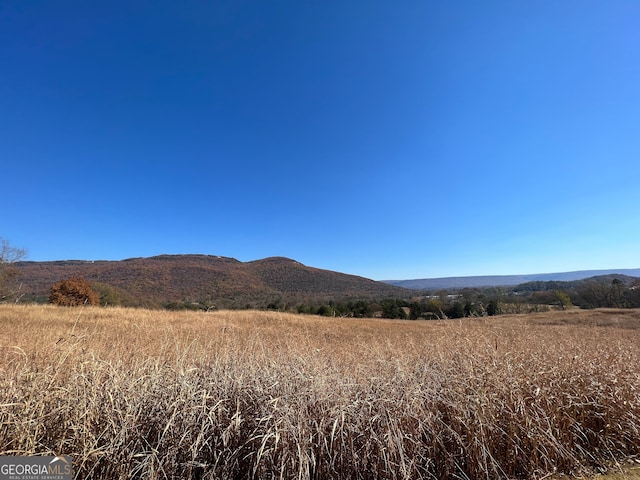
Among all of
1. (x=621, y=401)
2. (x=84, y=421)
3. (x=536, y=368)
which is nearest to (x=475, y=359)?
(x=536, y=368)

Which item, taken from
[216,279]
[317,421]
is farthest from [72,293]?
[216,279]

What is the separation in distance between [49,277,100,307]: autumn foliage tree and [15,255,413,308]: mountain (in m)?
27.1

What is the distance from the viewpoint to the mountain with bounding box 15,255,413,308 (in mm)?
57219

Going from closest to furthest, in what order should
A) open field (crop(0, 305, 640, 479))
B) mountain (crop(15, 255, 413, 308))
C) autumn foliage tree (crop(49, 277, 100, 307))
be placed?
open field (crop(0, 305, 640, 479)) → autumn foliage tree (crop(49, 277, 100, 307)) → mountain (crop(15, 255, 413, 308))

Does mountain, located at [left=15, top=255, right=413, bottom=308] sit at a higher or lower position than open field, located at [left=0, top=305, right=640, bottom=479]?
higher

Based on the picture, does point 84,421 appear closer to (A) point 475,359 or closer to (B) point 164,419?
(B) point 164,419

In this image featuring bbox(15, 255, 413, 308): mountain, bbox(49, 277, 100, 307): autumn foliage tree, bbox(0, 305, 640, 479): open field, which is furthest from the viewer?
bbox(15, 255, 413, 308): mountain

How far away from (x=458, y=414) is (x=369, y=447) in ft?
3.03

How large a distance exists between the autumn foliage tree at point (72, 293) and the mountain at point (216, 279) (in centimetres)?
2714

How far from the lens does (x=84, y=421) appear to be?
2.05 m

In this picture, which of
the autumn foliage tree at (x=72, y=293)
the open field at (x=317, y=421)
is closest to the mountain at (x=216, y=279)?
the autumn foliage tree at (x=72, y=293)

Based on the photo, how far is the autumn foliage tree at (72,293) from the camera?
903 inches

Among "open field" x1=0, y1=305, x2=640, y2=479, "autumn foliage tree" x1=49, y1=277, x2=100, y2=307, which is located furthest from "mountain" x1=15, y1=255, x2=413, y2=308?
"open field" x1=0, y1=305, x2=640, y2=479

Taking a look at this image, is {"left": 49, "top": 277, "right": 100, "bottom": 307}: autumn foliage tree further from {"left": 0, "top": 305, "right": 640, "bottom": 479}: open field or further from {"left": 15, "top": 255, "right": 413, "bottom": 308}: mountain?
{"left": 15, "top": 255, "right": 413, "bottom": 308}: mountain
